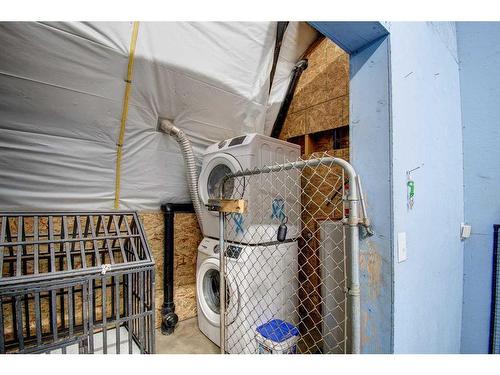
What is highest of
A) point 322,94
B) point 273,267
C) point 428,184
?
point 322,94

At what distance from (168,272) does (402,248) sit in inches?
80.0

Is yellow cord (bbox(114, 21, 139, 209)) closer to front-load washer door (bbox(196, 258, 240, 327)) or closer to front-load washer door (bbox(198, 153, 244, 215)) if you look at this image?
front-load washer door (bbox(198, 153, 244, 215))

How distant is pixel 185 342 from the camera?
212cm

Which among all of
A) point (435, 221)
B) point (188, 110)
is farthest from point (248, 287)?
point (188, 110)

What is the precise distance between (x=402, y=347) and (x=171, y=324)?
1951mm

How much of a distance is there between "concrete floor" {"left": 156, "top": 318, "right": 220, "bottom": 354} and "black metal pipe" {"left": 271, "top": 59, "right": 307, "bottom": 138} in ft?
7.57

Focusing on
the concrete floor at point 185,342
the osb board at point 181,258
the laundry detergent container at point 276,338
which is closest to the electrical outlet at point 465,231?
the laundry detergent container at point 276,338

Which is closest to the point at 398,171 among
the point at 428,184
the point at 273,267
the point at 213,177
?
the point at 428,184

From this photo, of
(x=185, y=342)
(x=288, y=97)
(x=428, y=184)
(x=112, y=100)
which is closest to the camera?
(x=428, y=184)

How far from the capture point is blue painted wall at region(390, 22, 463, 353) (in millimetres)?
1088

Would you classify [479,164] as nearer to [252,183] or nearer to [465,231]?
[465,231]

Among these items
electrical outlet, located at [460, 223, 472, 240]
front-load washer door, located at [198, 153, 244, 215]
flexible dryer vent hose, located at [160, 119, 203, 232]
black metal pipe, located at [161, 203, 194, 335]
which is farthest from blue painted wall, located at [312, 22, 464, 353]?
black metal pipe, located at [161, 203, 194, 335]

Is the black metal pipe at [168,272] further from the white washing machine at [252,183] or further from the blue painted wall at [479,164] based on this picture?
the blue painted wall at [479,164]

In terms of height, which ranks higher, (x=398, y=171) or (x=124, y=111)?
(x=124, y=111)
